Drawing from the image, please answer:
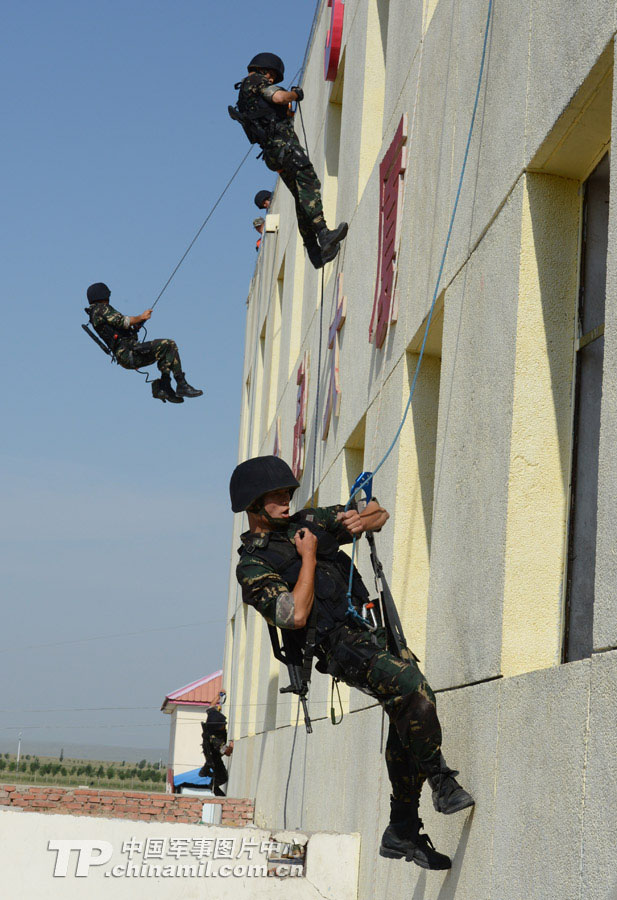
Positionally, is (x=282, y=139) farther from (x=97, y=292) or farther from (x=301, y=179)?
(x=97, y=292)

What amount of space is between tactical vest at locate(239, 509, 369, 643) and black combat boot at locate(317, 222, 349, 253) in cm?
489

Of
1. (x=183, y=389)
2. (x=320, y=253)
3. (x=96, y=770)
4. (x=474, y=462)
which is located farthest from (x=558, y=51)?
(x=96, y=770)

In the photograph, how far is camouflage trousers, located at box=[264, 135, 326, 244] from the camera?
9945 mm

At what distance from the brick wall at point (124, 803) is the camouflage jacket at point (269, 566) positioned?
11.1 meters

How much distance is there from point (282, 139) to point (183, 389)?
4.18 meters

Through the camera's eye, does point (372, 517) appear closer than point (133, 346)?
Yes

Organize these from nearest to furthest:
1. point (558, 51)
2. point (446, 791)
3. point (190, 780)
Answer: point (558, 51), point (446, 791), point (190, 780)

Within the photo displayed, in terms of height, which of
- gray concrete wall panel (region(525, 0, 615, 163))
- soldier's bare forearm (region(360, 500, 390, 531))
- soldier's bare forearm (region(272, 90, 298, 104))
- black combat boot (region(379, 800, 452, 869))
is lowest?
black combat boot (region(379, 800, 452, 869))

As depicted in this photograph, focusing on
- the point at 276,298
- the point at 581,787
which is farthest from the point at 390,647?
the point at 276,298

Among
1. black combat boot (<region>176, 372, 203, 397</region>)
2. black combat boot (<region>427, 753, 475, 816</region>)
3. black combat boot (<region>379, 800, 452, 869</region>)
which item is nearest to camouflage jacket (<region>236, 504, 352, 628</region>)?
black combat boot (<region>427, 753, 475, 816</region>)

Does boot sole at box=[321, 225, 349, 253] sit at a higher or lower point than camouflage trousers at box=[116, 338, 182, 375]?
lower

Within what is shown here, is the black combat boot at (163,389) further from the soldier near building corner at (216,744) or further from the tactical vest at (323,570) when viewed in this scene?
the soldier near building corner at (216,744)

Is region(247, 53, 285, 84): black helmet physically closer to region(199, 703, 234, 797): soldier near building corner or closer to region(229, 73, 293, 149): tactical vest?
region(229, 73, 293, 149): tactical vest

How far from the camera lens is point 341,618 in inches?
197
